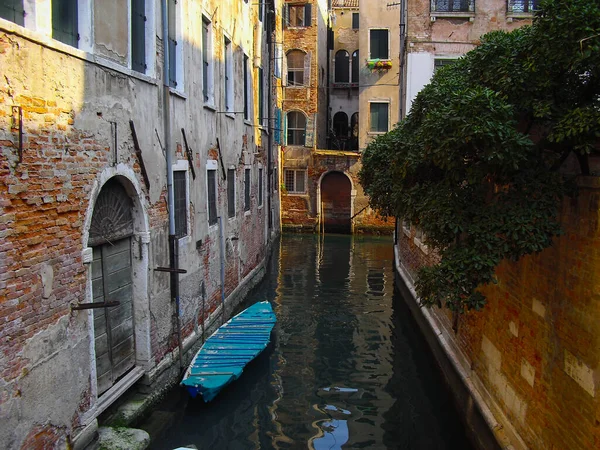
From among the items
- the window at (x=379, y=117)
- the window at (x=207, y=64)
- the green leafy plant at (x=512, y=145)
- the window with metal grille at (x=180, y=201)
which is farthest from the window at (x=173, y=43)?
the window at (x=379, y=117)

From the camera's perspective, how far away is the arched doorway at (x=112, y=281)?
6402 millimetres

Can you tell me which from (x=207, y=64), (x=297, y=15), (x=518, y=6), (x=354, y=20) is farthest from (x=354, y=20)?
(x=207, y=64)

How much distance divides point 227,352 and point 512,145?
6139 millimetres

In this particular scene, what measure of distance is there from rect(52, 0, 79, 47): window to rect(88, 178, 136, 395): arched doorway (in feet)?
5.66

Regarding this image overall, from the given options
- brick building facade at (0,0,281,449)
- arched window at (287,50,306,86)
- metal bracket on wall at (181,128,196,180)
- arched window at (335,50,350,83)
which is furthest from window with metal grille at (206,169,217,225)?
arched window at (335,50,350,83)

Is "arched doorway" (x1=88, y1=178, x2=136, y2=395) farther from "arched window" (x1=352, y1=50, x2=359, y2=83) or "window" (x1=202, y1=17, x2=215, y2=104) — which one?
"arched window" (x1=352, y1=50, x2=359, y2=83)

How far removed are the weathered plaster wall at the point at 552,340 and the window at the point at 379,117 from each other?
1960 cm

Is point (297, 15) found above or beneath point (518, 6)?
above

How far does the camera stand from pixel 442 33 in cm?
1513

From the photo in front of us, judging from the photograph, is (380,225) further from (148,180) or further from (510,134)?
(510,134)

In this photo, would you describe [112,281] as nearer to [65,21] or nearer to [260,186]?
[65,21]

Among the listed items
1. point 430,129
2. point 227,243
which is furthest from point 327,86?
point 430,129

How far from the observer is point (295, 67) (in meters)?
27.1

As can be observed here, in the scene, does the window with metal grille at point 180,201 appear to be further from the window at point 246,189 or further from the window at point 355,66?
the window at point 355,66
